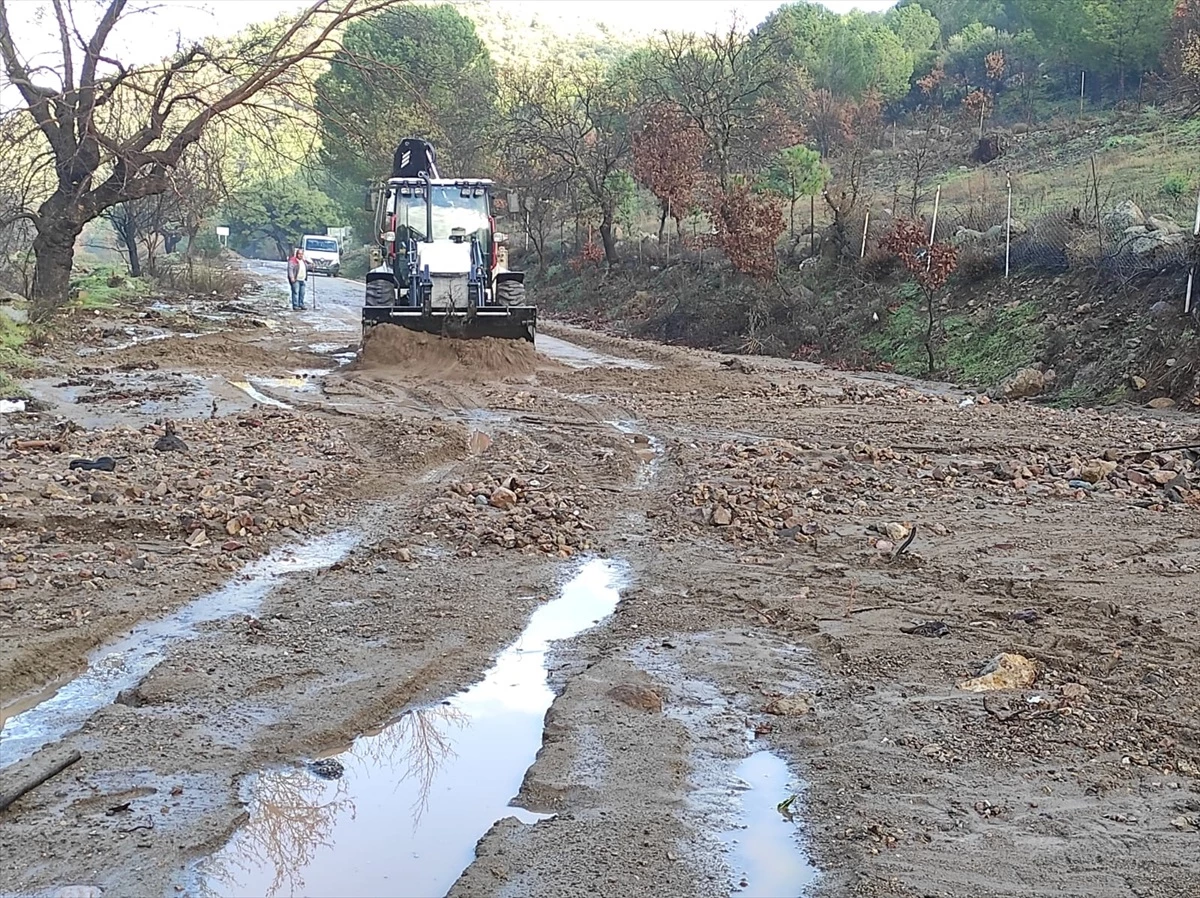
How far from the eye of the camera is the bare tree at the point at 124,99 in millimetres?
22391

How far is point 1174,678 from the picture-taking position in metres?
5.59

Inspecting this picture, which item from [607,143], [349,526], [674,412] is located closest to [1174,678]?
[349,526]

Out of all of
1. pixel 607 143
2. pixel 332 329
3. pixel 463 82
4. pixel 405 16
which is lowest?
pixel 332 329

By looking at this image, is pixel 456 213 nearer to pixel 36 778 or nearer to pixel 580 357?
pixel 580 357

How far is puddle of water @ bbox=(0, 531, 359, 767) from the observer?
16.9 ft

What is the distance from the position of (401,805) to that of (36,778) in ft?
4.66

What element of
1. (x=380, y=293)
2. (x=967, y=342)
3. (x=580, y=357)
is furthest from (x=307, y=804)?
(x=580, y=357)

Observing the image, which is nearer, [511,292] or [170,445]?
[170,445]

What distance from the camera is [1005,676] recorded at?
5.71 m

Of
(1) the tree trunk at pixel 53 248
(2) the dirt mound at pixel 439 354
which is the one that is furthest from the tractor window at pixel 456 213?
(1) the tree trunk at pixel 53 248

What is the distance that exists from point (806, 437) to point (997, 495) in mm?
3144

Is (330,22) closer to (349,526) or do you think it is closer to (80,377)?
(80,377)

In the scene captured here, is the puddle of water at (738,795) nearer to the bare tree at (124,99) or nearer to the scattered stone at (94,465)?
the scattered stone at (94,465)

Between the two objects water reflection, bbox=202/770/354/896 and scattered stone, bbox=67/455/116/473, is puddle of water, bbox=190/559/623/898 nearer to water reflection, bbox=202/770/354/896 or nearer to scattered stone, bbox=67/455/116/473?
water reflection, bbox=202/770/354/896
